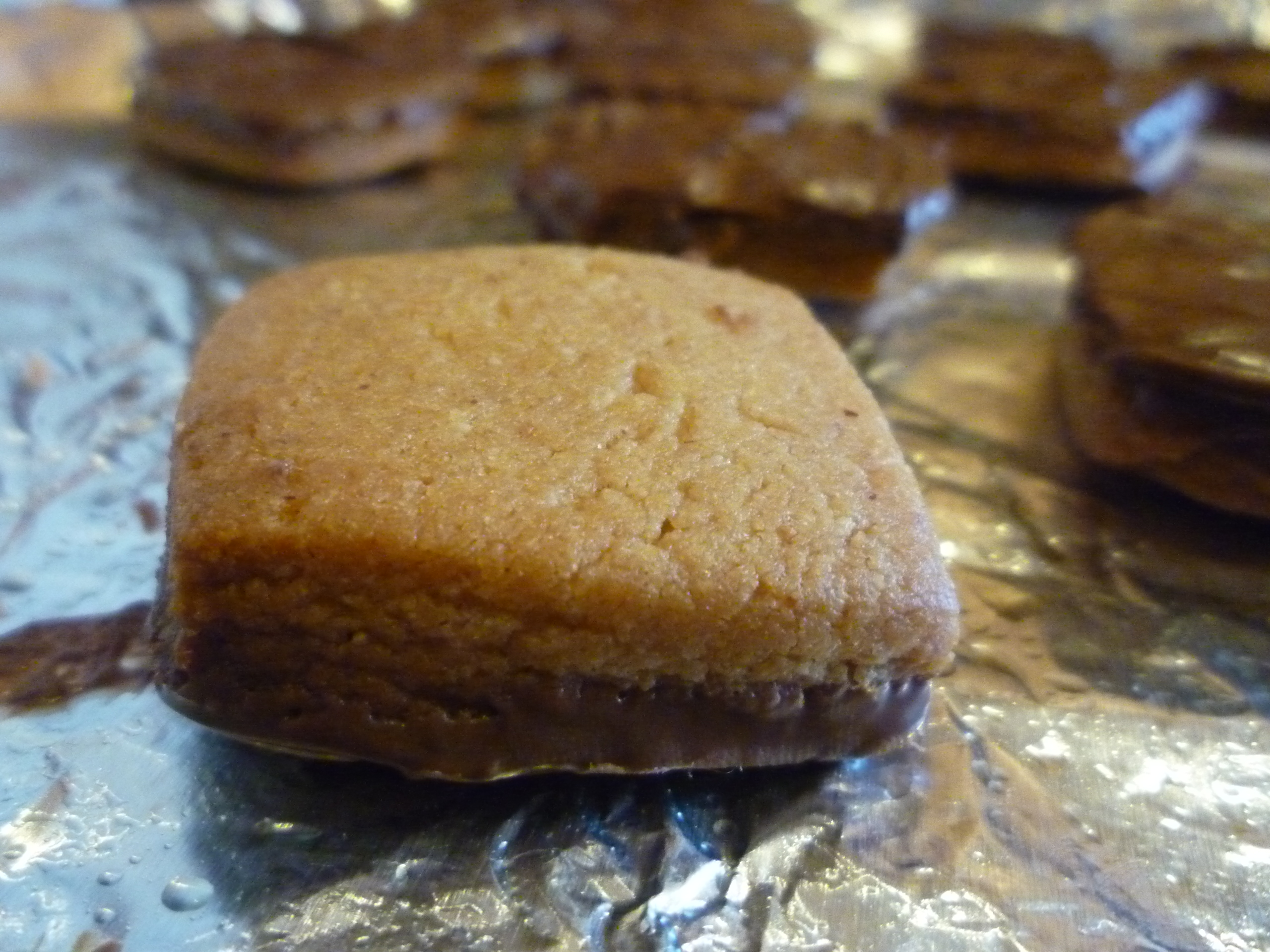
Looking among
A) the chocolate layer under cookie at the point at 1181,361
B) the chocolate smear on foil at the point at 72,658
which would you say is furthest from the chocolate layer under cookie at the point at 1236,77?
the chocolate smear on foil at the point at 72,658

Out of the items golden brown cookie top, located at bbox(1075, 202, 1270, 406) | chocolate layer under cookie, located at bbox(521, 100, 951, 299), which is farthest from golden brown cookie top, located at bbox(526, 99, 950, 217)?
golden brown cookie top, located at bbox(1075, 202, 1270, 406)

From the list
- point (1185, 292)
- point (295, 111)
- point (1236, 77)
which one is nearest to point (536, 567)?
point (1185, 292)

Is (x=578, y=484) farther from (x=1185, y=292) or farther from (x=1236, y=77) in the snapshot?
(x=1236, y=77)

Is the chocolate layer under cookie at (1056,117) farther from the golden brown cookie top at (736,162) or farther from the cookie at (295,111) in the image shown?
the cookie at (295,111)

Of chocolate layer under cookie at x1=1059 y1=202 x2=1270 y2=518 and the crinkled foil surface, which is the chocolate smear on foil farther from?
chocolate layer under cookie at x1=1059 y1=202 x2=1270 y2=518

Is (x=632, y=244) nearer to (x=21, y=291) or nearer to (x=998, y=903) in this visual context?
(x=21, y=291)
